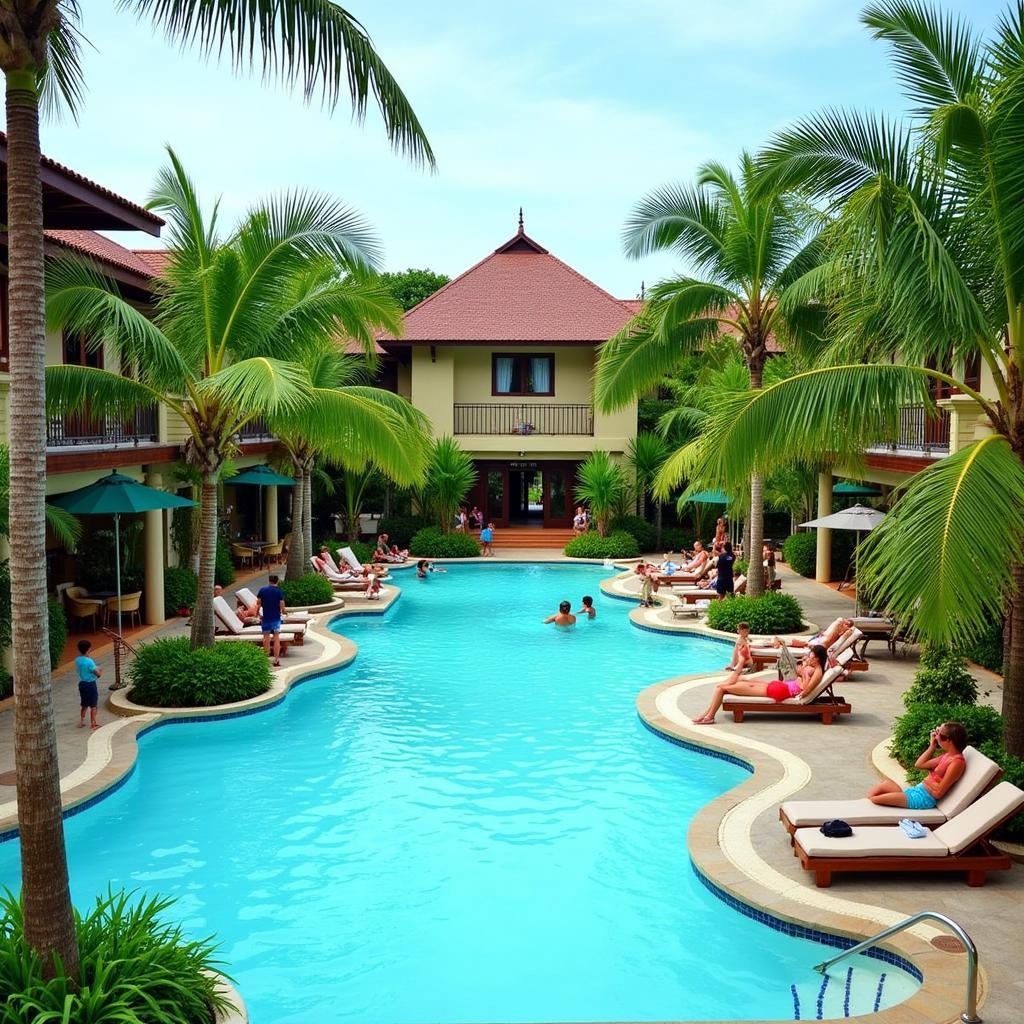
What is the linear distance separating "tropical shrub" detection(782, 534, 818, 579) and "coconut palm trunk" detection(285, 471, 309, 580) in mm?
13773

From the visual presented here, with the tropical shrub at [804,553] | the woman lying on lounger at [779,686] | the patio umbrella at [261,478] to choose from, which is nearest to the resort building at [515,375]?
the tropical shrub at [804,553]

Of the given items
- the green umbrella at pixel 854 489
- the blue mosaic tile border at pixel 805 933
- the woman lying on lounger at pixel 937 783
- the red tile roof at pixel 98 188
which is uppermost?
the red tile roof at pixel 98 188

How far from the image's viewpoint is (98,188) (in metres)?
14.2

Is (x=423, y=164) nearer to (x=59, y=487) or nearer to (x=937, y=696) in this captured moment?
(x=937, y=696)

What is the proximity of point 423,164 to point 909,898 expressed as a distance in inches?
275

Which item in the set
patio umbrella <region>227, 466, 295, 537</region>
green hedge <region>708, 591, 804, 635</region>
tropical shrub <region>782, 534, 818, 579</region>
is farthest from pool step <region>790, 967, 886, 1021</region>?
tropical shrub <region>782, 534, 818, 579</region>

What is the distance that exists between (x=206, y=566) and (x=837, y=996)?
10872 millimetres

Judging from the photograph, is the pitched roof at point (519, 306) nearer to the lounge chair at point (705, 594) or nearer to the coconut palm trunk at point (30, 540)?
the lounge chair at point (705, 594)

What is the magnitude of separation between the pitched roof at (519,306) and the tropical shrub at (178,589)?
47.6 ft

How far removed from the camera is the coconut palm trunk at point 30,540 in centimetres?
599

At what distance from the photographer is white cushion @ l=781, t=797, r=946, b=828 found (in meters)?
9.56

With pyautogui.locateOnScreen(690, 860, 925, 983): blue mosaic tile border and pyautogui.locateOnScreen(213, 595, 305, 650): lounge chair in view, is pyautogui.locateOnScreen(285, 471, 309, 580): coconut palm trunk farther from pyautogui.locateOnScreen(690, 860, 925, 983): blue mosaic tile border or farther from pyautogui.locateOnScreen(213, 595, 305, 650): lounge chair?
pyautogui.locateOnScreen(690, 860, 925, 983): blue mosaic tile border

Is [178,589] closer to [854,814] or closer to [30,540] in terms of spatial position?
[854,814]

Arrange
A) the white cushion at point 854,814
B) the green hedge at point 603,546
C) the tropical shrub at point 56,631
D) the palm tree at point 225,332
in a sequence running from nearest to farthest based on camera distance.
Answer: the white cushion at point 854,814 → the palm tree at point 225,332 → the tropical shrub at point 56,631 → the green hedge at point 603,546
